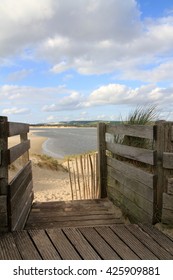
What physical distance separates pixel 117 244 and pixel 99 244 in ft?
0.63

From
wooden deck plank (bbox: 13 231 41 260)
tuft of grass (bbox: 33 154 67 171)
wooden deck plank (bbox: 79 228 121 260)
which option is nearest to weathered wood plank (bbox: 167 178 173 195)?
wooden deck plank (bbox: 79 228 121 260)

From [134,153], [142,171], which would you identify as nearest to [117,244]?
[142,171]

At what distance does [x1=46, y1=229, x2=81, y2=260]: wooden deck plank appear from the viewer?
3021 mm

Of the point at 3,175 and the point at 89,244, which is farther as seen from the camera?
the point at 3,175

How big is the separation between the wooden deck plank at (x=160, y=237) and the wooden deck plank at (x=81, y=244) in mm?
749

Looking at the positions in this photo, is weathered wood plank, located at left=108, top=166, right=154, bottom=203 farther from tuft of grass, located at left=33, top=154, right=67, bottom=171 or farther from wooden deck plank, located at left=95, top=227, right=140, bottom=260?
tuft of grass, located at left=33, top=154, right=67, bottom=171

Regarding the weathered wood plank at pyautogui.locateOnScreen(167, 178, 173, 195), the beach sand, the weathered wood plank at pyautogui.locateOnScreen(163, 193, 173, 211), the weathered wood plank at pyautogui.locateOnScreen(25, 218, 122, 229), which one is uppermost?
the weathered wood plank at pyautogui.locateOnScreen(167, 178, 173, 195)

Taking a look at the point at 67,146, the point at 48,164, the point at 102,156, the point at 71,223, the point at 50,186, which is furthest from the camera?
the point at 67,146

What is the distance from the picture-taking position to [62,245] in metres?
3.26

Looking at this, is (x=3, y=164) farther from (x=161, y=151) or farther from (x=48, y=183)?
(x=48, y=183)

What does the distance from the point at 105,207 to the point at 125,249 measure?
2140mm

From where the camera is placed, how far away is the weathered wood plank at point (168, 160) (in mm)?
3701

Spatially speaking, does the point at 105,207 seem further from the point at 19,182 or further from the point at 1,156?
the point at 1,156

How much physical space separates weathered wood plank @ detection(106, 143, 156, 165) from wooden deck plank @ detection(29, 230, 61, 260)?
157 centimetres
